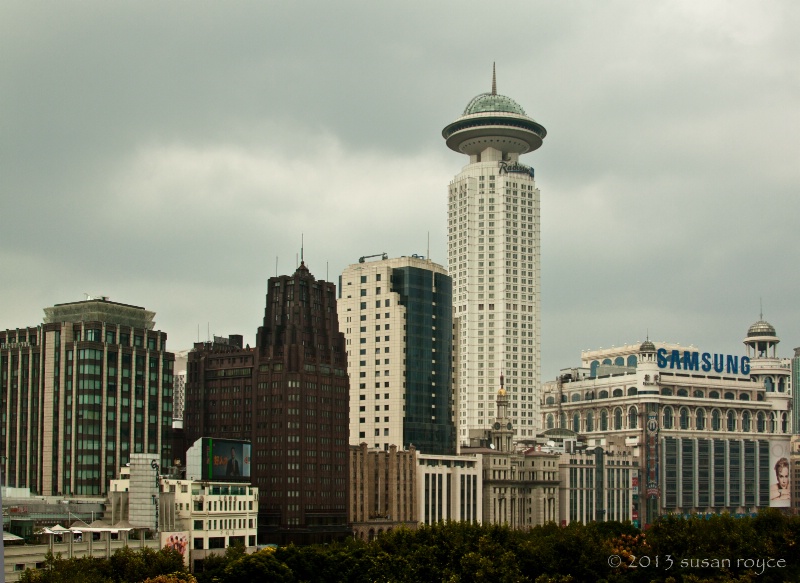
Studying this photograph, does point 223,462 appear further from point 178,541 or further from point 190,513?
point 178,541

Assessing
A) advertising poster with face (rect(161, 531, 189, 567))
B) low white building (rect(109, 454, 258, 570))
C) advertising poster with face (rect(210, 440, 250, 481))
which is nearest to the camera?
advertising poster with face (rect(161, 531, 189, 567))

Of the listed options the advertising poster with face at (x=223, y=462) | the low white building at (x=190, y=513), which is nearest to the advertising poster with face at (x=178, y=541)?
the low white building at (x=190, y=513)

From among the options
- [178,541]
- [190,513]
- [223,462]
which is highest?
[223,462]

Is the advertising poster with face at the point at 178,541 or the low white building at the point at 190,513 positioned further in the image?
the low white building at the point at 190,513

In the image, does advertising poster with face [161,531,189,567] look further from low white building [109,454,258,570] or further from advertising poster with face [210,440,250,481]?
advertising poster with face [210,440,250,481]

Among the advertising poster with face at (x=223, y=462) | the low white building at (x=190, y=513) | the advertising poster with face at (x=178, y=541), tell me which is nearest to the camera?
the advertising poster with face at (x=178, y=541)

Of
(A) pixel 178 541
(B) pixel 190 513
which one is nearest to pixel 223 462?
(B) pixel 190 513

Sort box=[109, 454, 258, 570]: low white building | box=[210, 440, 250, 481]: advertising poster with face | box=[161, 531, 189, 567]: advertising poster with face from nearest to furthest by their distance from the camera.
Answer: box=[161, 531, 189, 567]: advertising poster with face → box=[109, 454, 258, 570]: low white building → box=[210, 440, 250, 481]: advertising poster with face

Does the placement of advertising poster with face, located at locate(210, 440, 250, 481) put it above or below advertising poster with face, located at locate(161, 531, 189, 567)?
above

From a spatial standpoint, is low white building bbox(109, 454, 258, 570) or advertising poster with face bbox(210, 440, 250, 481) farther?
advertising poster with face bbox(210, 440, 250, 481)

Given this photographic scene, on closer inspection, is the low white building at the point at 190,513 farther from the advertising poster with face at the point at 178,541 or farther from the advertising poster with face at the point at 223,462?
the advertising poster with face at the point at 223,462

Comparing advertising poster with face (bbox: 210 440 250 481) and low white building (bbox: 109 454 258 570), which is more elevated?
advertising poster with face (bbox: 210 440 250 481)

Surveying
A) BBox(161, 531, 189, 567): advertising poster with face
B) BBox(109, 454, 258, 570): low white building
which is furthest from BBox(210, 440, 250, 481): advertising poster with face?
BBox(161, 531, 189, 567): advertising poster with face

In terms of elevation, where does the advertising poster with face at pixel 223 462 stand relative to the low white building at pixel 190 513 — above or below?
above
